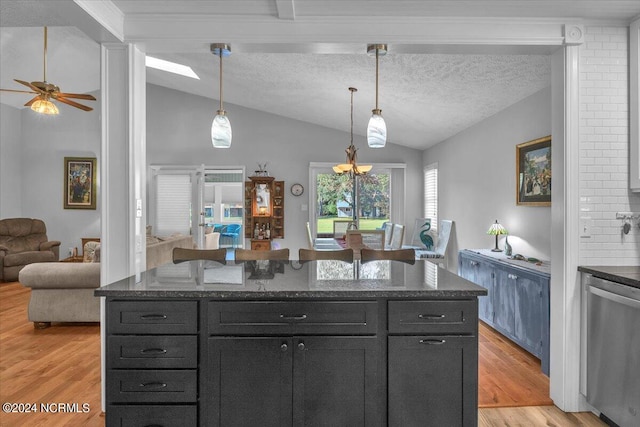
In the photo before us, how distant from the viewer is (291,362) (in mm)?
1876

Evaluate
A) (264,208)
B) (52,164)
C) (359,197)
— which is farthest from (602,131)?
(52,164)

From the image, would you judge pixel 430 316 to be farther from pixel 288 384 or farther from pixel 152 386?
pixel 152 386

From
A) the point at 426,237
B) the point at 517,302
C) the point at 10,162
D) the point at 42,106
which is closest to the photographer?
the point at 517,302

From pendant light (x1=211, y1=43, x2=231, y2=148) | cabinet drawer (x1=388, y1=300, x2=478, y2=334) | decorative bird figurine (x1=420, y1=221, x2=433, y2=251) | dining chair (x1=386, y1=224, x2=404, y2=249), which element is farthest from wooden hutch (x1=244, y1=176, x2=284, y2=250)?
cabinet drawer (x1=388, y1=300, x2=478, y2=334)

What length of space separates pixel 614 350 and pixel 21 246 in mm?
8660

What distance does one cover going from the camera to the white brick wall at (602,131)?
2646mm

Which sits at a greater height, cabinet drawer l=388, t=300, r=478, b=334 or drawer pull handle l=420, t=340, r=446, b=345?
cabinet drawer l=388, t=300, r=478, b=334

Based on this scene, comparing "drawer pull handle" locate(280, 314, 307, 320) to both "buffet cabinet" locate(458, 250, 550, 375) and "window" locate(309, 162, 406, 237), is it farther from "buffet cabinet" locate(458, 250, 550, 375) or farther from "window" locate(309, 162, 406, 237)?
"window" locate(309, 162, 406, 237)

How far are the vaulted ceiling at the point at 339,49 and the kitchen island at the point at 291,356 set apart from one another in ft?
5.52

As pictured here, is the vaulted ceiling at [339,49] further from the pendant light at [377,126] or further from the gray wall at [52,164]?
the gray wall at [52,164]

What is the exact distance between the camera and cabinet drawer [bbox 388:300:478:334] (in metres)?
1.89

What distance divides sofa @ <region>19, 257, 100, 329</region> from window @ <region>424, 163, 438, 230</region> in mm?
5549

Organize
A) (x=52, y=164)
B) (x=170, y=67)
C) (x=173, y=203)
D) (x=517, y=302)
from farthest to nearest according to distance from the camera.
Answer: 1. (x=52, y=164)
2. (x=173, y=203)
3. (x=170, y=67)
4. (x=517, y=302)

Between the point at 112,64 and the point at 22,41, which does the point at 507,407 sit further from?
the point at 22,41
